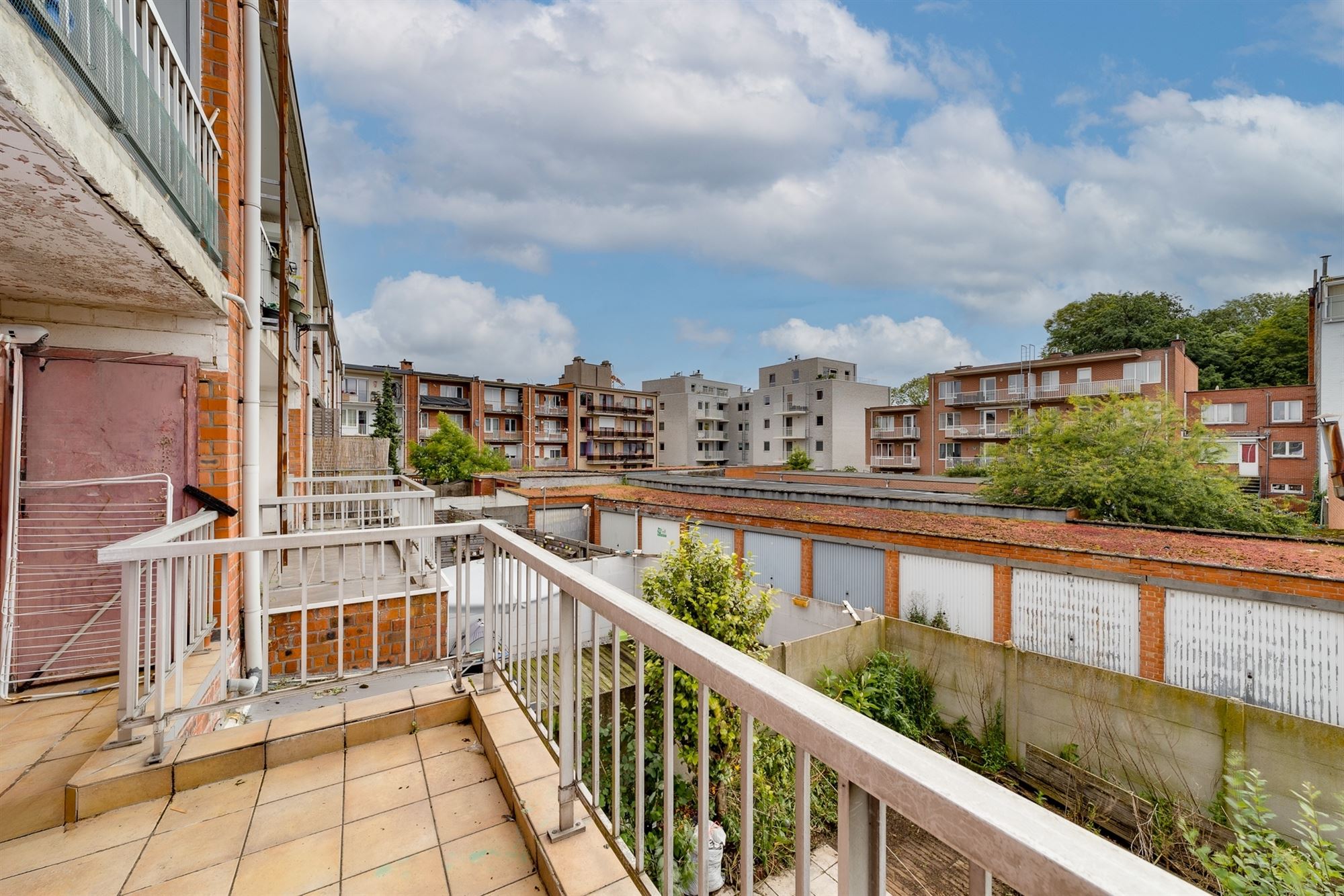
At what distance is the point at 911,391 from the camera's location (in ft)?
181

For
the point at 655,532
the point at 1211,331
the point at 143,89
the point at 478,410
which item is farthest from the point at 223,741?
the point at 1211,331

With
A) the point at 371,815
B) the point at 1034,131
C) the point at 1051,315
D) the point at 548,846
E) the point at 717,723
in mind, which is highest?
the point at 1034,131

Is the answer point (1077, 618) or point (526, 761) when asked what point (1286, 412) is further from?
point (526, 761)

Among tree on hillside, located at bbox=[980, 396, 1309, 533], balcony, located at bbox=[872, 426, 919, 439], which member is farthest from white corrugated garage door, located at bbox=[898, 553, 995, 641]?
balcony, located at bbox=[872, 426, 919, 439]

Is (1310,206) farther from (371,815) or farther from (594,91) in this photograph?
(371,815)

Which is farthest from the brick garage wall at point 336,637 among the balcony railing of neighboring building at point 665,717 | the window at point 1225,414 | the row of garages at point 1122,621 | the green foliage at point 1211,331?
the green foliage at point 1211,331

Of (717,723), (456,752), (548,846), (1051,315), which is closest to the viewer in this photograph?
(548,846)

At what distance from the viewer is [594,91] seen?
37.7ft

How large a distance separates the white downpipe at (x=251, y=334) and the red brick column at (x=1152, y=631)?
35.5ft

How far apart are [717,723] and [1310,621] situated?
799cm

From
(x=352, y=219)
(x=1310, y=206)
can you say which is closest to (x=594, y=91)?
(x=352, y=219)

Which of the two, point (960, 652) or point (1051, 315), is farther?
point (1051, 315)

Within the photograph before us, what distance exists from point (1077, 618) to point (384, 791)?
394 inches

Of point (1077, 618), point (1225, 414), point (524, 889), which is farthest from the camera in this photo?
point (1225, 414)
